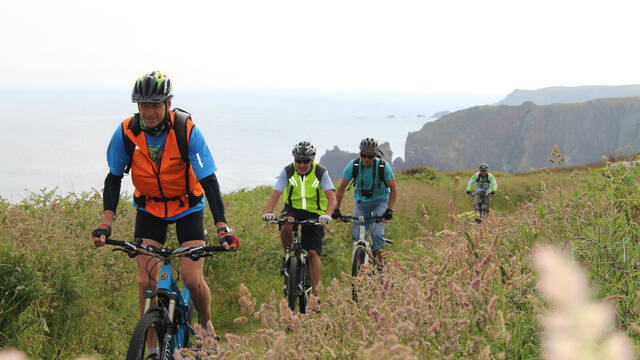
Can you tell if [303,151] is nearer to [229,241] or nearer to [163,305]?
[229,241]

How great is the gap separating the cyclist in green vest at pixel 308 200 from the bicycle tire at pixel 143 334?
336 cm

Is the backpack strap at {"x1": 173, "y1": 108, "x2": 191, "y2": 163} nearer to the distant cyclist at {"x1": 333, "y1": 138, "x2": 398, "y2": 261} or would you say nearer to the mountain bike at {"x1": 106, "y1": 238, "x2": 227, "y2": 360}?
the mountain bike at {"x1": 106, "y1": 238, "x2": 227, "y2": 360}

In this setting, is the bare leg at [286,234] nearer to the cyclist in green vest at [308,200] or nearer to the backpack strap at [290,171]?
the cyclist in green vest at [308,200]

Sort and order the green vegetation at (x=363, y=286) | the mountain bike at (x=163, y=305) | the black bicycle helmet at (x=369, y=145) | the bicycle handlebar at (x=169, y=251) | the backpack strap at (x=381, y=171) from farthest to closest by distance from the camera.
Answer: the backpack strap at (x=381, y=171) → the black bicycle helmet at (x=369, y=145) → the bicycle handlebar at (x=169, y=251) → the mountain bike at (x=163, y=305) → the green vegetation at (x=363, y=286)

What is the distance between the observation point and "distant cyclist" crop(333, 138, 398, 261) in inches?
333

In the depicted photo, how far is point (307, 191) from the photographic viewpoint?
7.80 metres

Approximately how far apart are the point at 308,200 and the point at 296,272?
1212 millimetres

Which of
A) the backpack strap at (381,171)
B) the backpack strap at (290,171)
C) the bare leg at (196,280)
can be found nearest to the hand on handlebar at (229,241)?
the bare leg at (196,280)

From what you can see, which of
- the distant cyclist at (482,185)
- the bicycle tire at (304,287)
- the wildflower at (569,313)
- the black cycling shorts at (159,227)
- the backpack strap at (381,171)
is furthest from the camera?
the distant cyclist at (482,185)

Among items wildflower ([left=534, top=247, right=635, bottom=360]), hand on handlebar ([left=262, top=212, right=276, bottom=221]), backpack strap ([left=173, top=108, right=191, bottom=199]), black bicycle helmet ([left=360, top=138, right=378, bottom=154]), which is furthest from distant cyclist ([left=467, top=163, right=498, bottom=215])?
wildflower ([left=534, top=247, right=635, bottom=360])

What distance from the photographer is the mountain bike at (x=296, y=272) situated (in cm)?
743

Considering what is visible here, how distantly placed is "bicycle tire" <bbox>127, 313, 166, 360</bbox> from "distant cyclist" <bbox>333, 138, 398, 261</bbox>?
4467 mm

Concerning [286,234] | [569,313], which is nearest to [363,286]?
[286,234]

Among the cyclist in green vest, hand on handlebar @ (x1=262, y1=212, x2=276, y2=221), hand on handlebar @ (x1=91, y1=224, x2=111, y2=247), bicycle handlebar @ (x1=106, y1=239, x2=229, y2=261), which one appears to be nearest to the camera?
bicycle handlebar @ (x1=106, y1=239, x2=229, y2=261)
